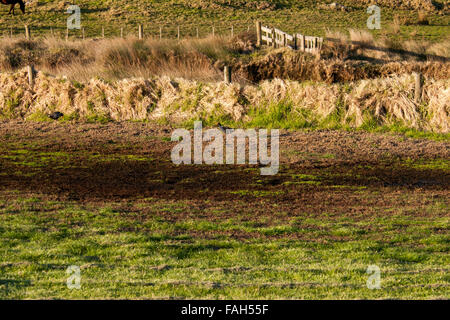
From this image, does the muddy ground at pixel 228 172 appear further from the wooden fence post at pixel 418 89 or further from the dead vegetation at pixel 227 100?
the wooden fence post at pixel 418 89

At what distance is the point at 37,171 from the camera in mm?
16797

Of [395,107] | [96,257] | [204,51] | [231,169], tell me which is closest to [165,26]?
[204,51]

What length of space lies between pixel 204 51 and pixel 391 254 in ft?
83.2

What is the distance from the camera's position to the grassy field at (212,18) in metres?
47.1

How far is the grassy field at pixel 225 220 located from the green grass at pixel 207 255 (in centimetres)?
3

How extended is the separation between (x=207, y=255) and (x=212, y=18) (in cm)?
4546

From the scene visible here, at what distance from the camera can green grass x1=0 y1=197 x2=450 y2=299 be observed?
308 inches

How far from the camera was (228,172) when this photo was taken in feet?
55.2


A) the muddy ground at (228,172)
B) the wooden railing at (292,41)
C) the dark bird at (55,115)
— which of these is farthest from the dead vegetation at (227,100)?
the wooden railing at (292,41)

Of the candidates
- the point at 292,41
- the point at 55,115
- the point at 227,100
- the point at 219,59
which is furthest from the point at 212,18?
the point at 227,100

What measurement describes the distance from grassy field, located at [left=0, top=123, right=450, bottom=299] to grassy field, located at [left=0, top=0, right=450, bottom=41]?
27112 millimetres

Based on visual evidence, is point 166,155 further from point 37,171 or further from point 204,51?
point 204,51

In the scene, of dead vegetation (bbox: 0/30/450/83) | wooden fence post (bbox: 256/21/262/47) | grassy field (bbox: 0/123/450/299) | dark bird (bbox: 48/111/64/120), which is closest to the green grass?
grassy field (bbox: 0/123/450/299)

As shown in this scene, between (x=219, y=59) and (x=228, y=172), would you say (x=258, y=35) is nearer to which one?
(x=219, y=59)
